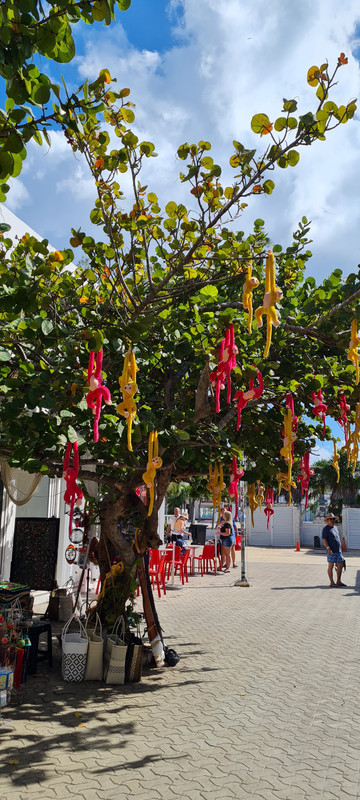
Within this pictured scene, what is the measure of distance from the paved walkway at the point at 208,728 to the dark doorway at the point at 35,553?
2144 millimetres

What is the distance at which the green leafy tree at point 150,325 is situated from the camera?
4191mm

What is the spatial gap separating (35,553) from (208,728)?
16.2ft

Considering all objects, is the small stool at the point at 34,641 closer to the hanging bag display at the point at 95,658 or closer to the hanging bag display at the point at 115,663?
the hanging bag display at the point at 95,658

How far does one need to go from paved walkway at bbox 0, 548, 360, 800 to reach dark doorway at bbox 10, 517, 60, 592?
2144 millimetres

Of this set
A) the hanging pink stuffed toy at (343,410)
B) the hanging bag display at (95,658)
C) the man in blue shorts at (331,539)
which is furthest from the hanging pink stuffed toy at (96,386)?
the man in blue shorts at (331,539)

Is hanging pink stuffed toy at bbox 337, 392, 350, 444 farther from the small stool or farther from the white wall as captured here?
the white wall

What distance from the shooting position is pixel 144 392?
5.97 m

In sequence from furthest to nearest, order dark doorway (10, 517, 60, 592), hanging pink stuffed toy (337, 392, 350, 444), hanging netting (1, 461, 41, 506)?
dark doorway (10, 517, 60, 592)
hanging netting (1, 461, 41, 506)
hanging pink stuffed toy (337, 392, 350, 444)

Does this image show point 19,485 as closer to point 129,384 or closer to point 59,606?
point 59,606

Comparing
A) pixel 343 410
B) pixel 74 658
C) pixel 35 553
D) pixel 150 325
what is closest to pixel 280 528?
pixel 35 553

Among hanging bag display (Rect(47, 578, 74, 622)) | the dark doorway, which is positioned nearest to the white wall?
hanging bag display (Rect(47, 578, 74, 622))

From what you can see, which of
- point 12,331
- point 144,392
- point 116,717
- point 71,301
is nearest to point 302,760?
point 116,717

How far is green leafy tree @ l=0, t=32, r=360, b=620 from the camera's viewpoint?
13.8ft

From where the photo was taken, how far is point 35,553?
9531 millimetres
